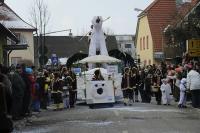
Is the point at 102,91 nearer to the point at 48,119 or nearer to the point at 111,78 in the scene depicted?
the point at 111,78

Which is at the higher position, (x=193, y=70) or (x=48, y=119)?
(x=193, y=70)

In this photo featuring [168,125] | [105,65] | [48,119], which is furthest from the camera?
[105,65]

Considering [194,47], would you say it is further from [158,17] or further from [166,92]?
[158,17]

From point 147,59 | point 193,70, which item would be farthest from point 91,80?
point 147,59

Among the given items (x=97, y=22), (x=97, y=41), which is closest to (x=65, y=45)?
(x=97, y=41)

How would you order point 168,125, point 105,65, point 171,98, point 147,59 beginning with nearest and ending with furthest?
point 168,125 < point 171,98 < point 105,65 < point 147,59

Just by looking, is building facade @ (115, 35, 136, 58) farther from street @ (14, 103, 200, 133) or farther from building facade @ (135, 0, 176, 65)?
street @ (14, 103, 200, 133)

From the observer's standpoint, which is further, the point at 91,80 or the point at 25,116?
the point at 91,80

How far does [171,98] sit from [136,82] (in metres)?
2.22

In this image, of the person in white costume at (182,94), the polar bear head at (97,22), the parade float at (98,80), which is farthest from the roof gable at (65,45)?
the person in white costume at (182,94)

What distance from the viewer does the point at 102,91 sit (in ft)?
87.5

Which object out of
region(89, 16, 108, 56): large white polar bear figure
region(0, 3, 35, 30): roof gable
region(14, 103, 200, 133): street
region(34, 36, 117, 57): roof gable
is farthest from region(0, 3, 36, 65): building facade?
region(14, 103, 200, 133): street

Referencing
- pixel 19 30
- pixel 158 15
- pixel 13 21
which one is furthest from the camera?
pixel 19 30

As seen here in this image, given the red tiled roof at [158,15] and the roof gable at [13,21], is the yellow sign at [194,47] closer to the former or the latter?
the roof gable at [13,21]
